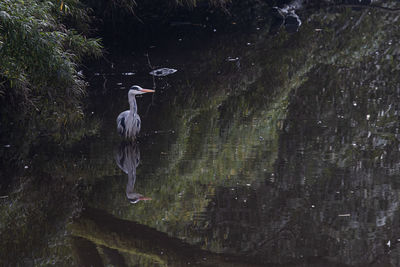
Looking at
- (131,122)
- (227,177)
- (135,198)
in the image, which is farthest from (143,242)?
(131,122)

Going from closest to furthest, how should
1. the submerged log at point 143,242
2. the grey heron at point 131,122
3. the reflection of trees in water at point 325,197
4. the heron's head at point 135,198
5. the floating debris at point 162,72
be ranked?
1. the submerged log at point 143,242
2. the reflection of trees in water at point 325,197
3. the heron's head at point 135,198
4. the grey heron at point 131,122
5. the floating debris at point 162,72

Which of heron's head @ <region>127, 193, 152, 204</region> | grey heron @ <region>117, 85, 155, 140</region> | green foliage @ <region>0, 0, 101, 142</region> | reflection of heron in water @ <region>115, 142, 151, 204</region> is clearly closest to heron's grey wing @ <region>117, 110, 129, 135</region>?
grey heron @ <region>117, 85, 155, 140</region>

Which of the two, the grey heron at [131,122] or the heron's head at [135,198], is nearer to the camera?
the heron's head at [135,198]

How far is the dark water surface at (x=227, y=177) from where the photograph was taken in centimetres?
633

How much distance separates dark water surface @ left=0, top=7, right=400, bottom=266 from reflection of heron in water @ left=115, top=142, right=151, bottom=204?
1.0 inches

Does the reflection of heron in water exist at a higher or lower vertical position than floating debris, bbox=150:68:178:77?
higher

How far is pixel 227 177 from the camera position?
7.86m

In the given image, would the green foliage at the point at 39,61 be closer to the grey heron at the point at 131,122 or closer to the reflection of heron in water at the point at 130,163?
the grey heron at the point at 131,122

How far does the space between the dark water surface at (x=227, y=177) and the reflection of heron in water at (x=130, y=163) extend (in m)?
0.03

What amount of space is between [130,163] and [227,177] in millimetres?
1352

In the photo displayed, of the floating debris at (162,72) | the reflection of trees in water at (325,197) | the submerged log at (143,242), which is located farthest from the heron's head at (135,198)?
the floating debris at (162,72)

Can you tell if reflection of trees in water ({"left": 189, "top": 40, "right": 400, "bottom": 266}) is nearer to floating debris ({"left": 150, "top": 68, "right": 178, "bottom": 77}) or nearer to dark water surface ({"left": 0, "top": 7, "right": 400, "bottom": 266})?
dark water surface ({"left": 0, "top": 7, "right": 400, "bottom": 266})

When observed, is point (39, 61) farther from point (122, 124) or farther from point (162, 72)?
point (162, 72)

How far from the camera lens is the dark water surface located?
249 inches
